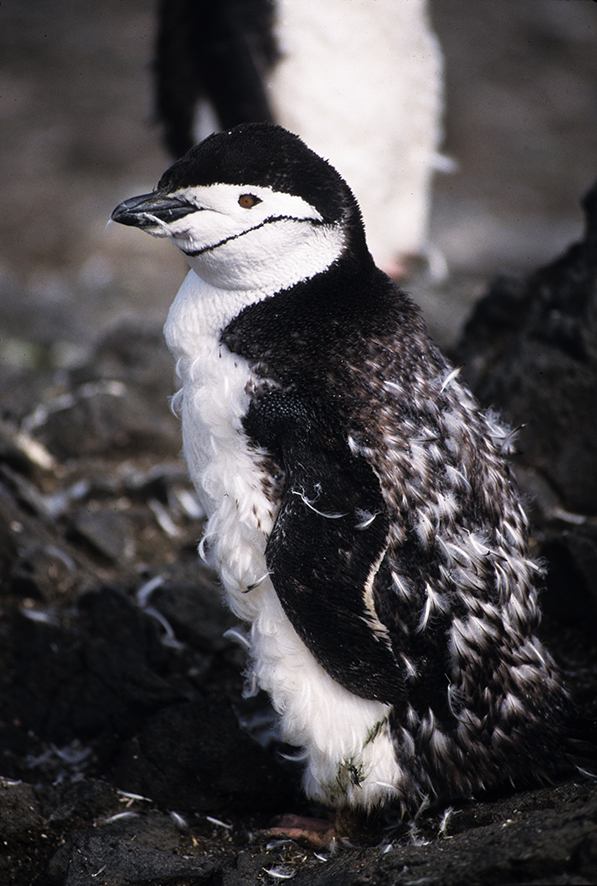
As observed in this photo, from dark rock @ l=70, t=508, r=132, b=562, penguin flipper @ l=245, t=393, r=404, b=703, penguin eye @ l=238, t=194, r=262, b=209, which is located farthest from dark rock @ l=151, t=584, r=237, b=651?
penguin eye @ l=238, t=194, r=262, b=209

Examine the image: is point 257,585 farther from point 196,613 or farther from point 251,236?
point 196,613

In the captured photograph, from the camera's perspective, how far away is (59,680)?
3010mm

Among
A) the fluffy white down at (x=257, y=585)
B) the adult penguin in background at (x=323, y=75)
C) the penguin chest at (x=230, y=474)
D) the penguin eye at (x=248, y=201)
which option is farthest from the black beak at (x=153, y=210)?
the adult penguin in background at (x=323, y=75)

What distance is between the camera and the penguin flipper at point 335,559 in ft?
6.70

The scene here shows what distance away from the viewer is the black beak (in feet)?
7.14

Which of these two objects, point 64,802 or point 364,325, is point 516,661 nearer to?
point 364,325

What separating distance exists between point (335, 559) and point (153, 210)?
1.04 meters

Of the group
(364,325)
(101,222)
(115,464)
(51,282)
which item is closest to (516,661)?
(364,325)

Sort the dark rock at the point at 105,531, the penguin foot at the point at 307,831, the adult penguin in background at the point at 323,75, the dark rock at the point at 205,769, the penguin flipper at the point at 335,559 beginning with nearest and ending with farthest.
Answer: the penguin flipper at the point at 335,559 < the penguin foot at the point at 307,831 < the dark rock at the point at 205,769 < the dark rock at the point at 105,531 < the adult penguin in background at the point at 323,75

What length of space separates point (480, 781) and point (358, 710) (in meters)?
A: 0.40

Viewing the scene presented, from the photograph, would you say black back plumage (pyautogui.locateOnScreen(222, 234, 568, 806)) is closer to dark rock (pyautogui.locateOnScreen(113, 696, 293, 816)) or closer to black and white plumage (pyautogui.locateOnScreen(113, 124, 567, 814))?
black and white plumage (pyautogui.locateOnScreen(113, 124, 567, 814))

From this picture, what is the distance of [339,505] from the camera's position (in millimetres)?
2061

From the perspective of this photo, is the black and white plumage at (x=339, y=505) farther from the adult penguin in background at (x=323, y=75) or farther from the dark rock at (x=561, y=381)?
the adult penguin in background at (x=323, y=75)

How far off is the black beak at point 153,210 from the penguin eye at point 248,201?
0.12 m
